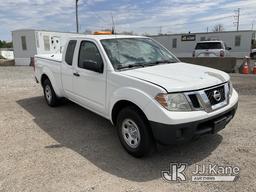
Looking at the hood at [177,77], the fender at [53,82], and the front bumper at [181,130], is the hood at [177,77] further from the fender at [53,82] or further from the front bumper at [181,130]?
the fender at [53,82]

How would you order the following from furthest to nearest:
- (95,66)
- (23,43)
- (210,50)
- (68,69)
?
(23,43), (210,50), (68,69), (95,66)

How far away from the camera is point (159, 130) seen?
3.07 m

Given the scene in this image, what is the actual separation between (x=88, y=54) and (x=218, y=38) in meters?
25.9

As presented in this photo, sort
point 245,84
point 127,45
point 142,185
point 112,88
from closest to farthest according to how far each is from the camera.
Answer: point 142,185 < point 112,88 < point 127,45 < point 245,84

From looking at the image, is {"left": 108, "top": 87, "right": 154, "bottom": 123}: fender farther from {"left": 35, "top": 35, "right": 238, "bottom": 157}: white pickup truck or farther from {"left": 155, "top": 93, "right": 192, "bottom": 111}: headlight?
{"left": 155, "top": 93, "right": 192, "bottom": 111}: headlight

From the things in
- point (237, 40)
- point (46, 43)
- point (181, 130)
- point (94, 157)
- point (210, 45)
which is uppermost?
point (237, 40)

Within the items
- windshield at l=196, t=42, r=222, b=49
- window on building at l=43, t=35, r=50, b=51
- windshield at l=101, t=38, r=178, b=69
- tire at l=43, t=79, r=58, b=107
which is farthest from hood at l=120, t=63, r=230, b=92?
window on building at l=43, t=35, r=50, b=51

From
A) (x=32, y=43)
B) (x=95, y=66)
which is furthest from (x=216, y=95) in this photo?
(x=32, y=43)

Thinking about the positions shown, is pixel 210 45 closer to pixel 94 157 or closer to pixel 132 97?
pixel 132 97

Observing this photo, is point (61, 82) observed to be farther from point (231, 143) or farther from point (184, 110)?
point (231, 143)

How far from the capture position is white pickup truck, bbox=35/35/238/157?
3.06 meters

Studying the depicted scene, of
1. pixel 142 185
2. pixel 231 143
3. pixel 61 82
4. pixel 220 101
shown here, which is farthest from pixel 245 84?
pixel 142 185

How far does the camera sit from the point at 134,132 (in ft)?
11.8

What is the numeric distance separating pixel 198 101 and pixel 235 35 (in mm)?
26771
